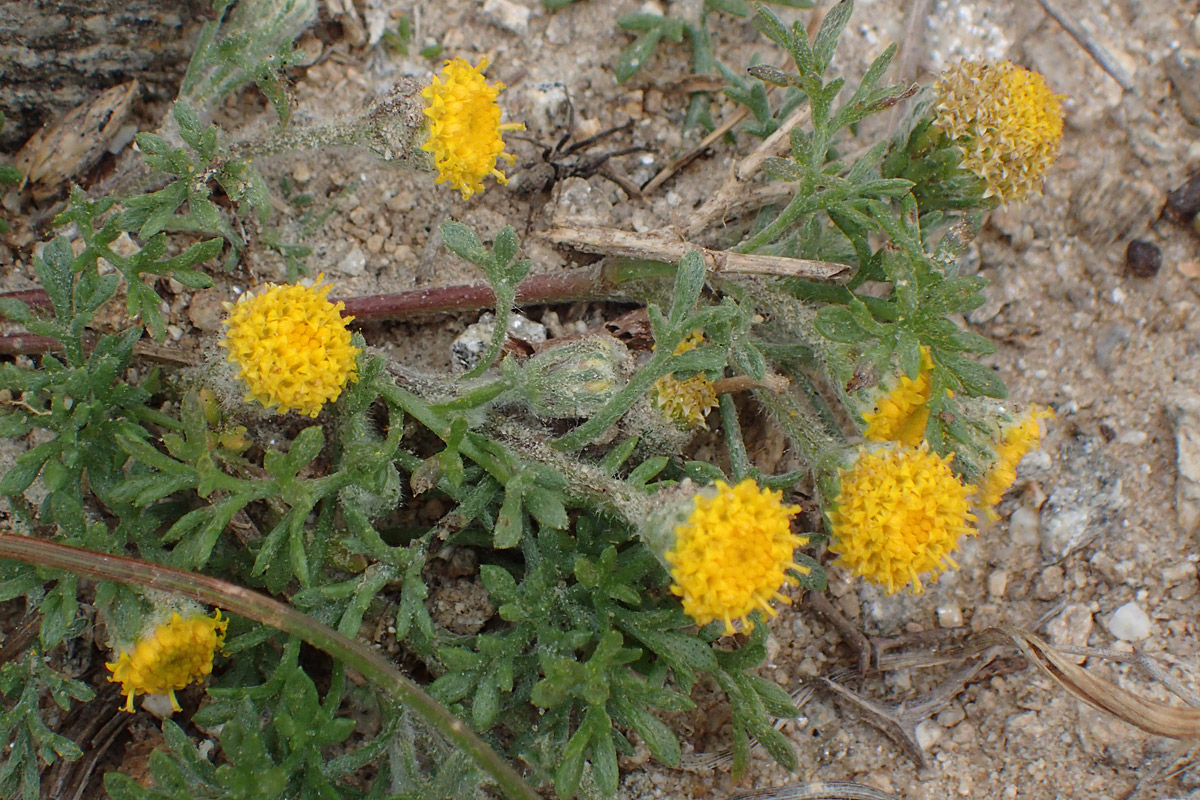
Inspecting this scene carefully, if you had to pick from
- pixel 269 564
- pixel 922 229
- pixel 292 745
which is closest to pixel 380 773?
pixel 292 745

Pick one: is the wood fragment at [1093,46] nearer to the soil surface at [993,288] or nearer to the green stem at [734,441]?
the soil surface at [993,288]

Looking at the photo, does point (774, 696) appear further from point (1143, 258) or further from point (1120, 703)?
point (1143, 258)

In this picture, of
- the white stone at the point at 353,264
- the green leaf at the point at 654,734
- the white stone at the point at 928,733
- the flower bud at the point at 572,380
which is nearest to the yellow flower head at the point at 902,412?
the flower bud at the point at 572,380

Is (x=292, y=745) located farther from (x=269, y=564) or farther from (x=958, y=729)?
(x=958, y=729)

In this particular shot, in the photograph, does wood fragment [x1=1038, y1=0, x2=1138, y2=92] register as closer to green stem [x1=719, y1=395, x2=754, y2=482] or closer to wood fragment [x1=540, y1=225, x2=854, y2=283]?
wood fragment [x1=540, y1=225, x2=854, y2=283]

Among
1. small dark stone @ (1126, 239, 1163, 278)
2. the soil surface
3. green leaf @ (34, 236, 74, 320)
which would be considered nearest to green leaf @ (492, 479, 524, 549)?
the soil surface

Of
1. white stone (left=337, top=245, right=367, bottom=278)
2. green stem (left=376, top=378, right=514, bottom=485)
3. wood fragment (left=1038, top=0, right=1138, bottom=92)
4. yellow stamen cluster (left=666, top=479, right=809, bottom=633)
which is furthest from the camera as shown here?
wood fragment (left=1038, top=0, right=1138, bottom=92)

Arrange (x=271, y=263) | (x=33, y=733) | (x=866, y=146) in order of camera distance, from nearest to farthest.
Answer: (x=33, y=733) < (x=271, y=263) < (x=866, y=146)
